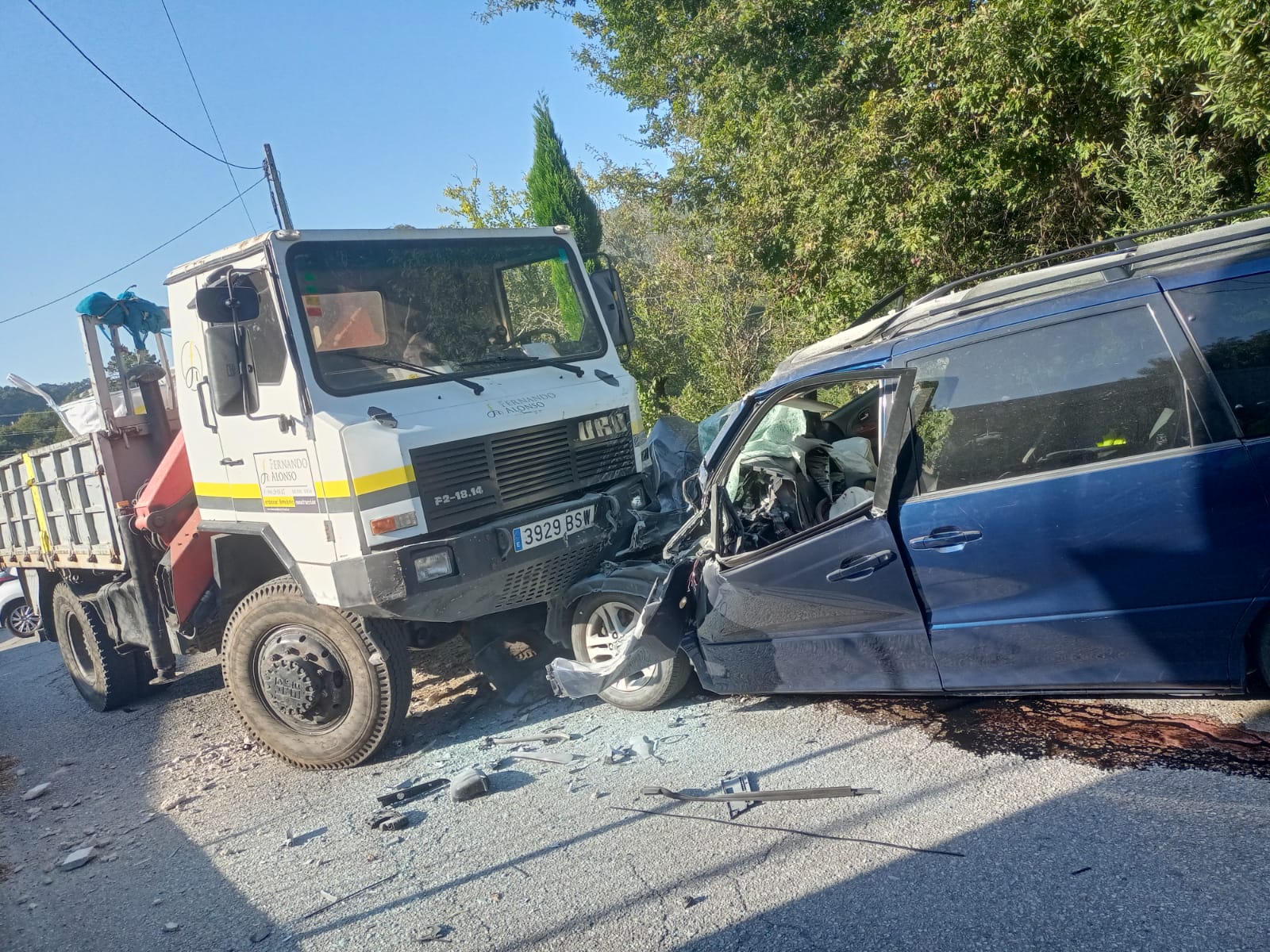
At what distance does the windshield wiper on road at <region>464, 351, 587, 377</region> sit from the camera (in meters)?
5.41

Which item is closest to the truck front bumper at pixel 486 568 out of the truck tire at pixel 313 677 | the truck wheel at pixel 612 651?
the truck wheel at pixel 612 651

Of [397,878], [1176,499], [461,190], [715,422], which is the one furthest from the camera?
[461,190]

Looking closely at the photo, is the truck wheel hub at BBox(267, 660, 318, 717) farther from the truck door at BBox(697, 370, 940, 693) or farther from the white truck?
the truck door at BBox(697, 370, 940, 693)

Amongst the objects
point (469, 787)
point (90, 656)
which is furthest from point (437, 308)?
point (90, 656)

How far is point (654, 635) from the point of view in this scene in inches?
181

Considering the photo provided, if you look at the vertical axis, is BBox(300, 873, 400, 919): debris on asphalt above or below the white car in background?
below

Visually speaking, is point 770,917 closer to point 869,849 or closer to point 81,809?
point 869,849

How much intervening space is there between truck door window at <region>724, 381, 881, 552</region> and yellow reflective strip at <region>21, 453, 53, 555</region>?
5.95 m

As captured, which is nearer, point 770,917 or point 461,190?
point 770,917

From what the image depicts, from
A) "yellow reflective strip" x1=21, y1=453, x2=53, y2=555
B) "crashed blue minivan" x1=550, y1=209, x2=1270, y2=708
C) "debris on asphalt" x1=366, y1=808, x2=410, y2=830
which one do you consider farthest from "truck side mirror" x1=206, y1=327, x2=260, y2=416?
"yellow reflective strip" x1=21, y1=453, x2=53, y2=555

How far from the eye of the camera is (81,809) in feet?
18.2

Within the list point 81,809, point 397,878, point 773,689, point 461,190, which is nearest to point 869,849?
point 773,689

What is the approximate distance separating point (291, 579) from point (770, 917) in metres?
3.40

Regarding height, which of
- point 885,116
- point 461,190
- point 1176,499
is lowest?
point 1176,499
